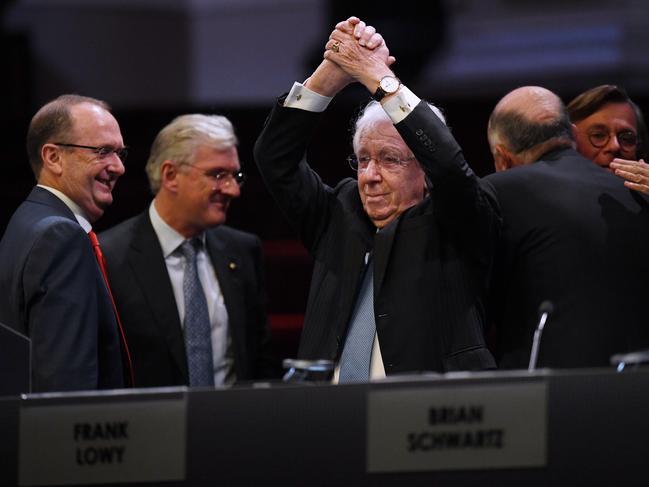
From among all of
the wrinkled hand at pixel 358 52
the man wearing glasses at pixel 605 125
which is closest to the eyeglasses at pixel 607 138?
the man wearing glasses at pixel 605 125

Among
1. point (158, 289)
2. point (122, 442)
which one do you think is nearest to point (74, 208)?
point (158, 289)

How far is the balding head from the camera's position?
10.6ft

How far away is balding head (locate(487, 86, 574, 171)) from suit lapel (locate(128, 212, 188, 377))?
3.94 ft

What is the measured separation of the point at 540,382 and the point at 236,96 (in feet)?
12.8

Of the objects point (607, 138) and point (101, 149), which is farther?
point (607, 138)

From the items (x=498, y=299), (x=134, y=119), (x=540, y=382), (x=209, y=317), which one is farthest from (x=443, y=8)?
(x=540, y=382)

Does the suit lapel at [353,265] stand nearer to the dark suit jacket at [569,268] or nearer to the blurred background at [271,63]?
the dark suit jacket at [569,268]

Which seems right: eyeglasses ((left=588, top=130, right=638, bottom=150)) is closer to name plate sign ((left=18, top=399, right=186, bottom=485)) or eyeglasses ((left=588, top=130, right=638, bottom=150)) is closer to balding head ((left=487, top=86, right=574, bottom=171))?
balding head ((left=487, top=86, right=574, bottom=171))

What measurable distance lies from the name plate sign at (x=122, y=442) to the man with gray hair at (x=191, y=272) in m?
1.63

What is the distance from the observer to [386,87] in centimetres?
293

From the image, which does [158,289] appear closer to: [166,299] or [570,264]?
[166,299]

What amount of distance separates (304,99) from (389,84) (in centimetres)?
29

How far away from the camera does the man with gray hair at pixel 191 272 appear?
382 cm

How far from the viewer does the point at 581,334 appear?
3000mm
